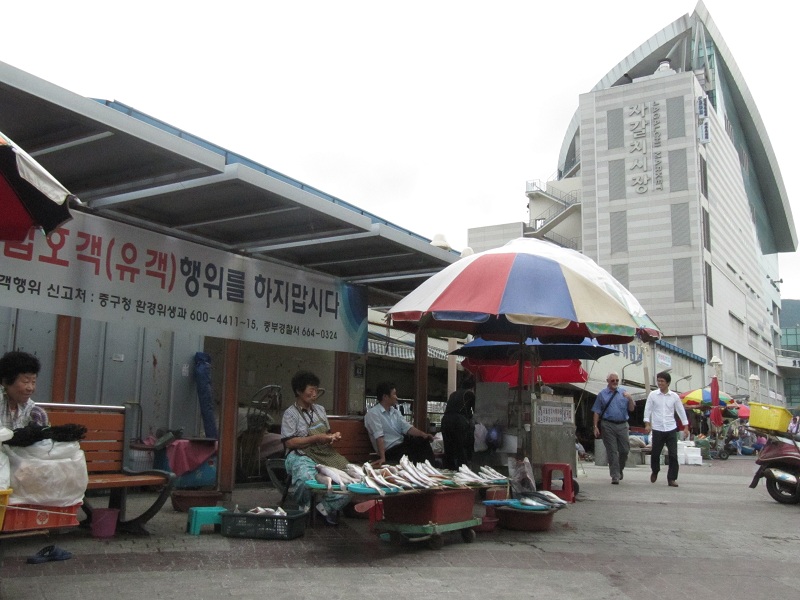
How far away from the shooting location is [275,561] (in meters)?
5.22

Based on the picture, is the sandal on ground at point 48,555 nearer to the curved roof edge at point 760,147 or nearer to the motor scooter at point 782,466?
the motor scooter at point 782,466

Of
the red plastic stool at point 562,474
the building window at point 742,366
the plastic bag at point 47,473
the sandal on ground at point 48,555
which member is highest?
the building window at point 742,366

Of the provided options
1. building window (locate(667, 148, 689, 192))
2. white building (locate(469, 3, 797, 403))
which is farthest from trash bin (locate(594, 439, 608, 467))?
building window (locate(667, 148, 689, 192))

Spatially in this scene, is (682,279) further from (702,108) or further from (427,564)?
(427,564)

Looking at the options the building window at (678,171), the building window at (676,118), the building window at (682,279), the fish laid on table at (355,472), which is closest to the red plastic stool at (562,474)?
the fish laid on table at (355,472)

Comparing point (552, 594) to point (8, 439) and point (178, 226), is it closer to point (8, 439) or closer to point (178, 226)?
point (8, 439)

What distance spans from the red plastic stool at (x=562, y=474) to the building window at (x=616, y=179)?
50825 millimetres

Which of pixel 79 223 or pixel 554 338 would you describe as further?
pixel 554 338

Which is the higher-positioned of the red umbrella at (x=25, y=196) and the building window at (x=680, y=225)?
the building window at (x=680, y=225)

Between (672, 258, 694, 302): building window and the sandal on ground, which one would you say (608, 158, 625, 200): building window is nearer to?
(672, 258, 694, 302): building window

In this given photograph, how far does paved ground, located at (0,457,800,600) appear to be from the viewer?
445cm

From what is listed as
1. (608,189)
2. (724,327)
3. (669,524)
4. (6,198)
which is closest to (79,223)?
(6,198)

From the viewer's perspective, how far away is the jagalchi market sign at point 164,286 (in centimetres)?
649

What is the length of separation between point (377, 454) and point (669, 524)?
305 centimetres
